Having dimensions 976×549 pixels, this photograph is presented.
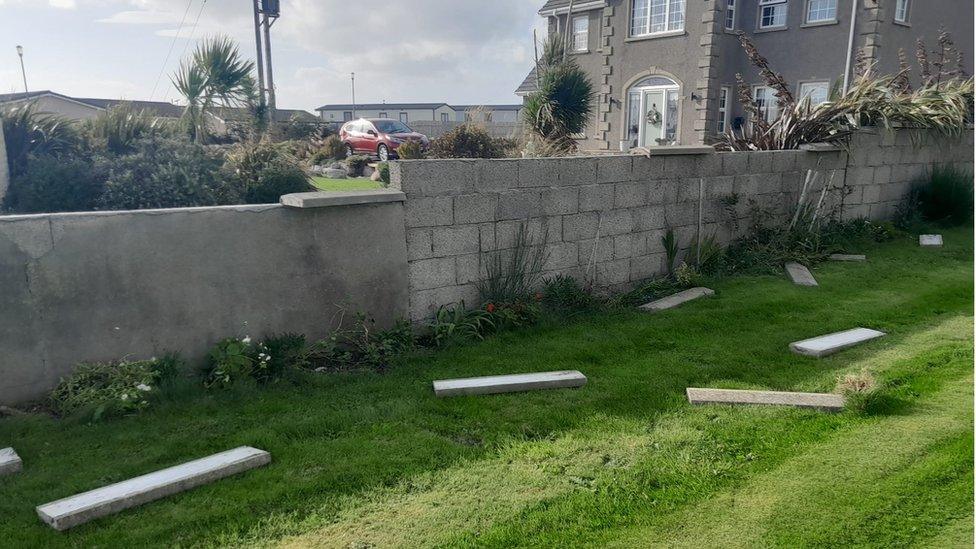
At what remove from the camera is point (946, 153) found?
10.3 metres

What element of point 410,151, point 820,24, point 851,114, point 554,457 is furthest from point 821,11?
point 554,457

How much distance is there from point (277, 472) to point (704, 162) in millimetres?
5486

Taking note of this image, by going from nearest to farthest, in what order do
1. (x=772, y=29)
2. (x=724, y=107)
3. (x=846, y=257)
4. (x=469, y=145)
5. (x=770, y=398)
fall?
(x=770, y=398), (x=846, y=257), (x=469, y=145), (x=772, y=29), (x=724, y=107)

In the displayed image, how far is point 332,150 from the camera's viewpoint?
21281mm

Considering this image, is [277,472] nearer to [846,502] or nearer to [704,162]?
[846,502]

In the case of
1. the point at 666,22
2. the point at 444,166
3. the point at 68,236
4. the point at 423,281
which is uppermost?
the point at 666,22

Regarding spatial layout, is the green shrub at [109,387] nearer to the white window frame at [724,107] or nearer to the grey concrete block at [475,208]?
the grey concrete block at [475,208]

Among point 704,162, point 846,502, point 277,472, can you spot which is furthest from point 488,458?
point 704,162

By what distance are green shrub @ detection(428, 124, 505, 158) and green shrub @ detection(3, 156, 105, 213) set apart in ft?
22.6

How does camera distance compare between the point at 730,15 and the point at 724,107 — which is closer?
the point at 730,15

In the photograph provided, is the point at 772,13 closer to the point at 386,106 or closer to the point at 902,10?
the point at 902,10

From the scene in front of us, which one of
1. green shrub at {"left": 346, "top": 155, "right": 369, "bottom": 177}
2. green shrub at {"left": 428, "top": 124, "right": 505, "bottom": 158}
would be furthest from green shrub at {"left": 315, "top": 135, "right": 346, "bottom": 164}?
green shrub at {"left": 428, "top": 124, "right": 505, "bottom": 158}

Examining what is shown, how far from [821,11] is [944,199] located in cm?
1053

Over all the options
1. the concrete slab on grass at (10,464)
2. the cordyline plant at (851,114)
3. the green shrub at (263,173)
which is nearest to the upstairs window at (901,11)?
the cordyline plant at (851,114)
